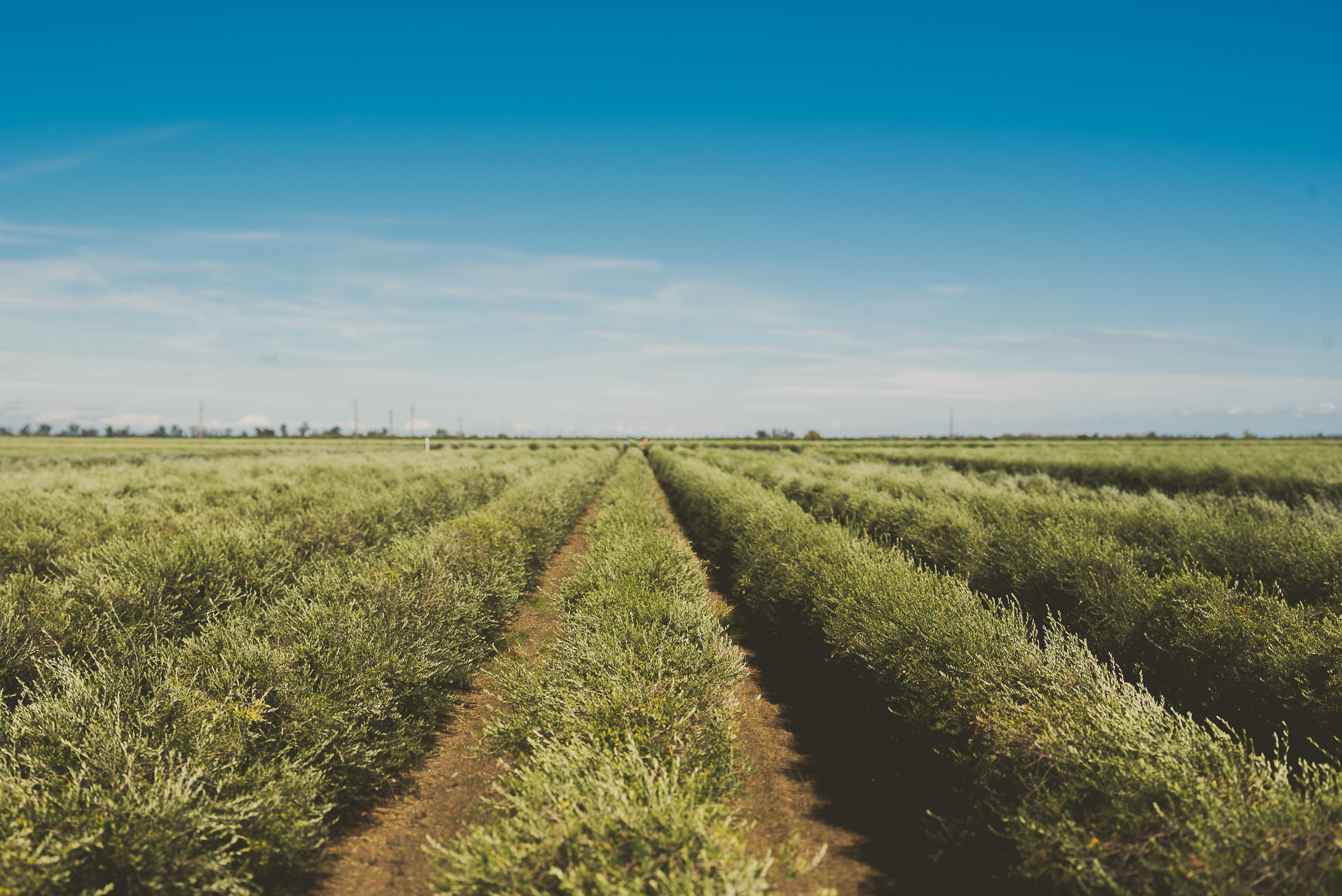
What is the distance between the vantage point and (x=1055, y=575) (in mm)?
7504

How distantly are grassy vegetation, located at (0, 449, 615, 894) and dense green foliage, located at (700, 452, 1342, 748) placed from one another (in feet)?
21.6

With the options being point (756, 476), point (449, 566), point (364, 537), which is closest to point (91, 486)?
point (364, 537)

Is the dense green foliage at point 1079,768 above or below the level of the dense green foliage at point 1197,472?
below

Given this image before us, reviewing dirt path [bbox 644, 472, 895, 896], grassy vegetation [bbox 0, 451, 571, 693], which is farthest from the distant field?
dirt path [bbox 644, 472, 895, 896]

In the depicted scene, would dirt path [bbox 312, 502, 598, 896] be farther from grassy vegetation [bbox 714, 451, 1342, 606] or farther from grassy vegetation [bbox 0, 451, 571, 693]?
grassy vegetation [bbox 714, 451, 1342, 606]

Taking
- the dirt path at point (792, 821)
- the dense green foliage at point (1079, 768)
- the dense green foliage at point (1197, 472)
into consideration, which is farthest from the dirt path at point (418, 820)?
the dense green foliage at point (1197, 472)

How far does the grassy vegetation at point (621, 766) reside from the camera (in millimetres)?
2822

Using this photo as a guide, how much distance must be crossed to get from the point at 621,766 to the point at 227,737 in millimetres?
2696

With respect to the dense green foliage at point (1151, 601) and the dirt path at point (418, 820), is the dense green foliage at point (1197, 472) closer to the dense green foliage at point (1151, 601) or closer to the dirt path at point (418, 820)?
the dense green foliage at point (1151, 601)

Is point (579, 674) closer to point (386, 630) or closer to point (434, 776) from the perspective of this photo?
point (434, 776)

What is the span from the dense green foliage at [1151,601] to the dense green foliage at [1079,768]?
2.10 feet

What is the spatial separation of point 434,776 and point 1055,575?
7.33m

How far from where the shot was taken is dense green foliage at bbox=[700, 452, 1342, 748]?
15.7 ft

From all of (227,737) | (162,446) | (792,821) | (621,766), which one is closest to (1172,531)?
(792,821)
